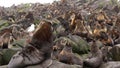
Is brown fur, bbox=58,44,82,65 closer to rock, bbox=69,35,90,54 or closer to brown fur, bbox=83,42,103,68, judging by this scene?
brown fur, bbox=83,42,103,68

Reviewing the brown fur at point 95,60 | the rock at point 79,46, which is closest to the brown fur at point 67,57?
the brown fur at point 95,60

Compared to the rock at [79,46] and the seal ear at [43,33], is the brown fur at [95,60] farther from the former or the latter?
the rock at [79,46]

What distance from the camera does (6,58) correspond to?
14.0m

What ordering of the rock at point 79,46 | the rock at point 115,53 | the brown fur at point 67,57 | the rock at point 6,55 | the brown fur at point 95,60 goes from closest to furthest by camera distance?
1. the brown fur at point 95,60
2. the brown fur at point 67,57
3. the rock at point 6,55
4. the rock at point 115,53
5. the rock at point 79,46

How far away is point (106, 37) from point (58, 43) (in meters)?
5.07

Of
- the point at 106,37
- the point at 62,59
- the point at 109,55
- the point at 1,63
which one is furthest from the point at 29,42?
the point at 106,37

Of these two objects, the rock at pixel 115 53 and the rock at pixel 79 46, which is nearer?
the rock at pixel 115 53

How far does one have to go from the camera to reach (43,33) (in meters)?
10.8

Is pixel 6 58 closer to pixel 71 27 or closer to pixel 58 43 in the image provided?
pixel 58 43

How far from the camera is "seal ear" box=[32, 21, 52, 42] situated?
10508mm

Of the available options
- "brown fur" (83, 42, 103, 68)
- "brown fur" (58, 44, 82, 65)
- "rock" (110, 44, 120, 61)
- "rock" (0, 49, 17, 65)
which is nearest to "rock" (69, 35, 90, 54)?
"rock" (110, 44, 120, 61)

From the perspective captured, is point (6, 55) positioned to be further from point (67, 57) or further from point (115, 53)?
point (115, 53)

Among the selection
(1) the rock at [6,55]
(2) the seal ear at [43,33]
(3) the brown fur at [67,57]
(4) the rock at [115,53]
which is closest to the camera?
(2) the seal ear at [43,33]

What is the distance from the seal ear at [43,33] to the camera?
414 inches
